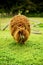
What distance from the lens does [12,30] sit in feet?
28.5

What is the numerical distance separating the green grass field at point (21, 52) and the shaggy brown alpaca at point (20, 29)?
10.7 inches

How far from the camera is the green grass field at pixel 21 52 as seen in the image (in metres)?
6.54

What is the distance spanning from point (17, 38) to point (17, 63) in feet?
6.14

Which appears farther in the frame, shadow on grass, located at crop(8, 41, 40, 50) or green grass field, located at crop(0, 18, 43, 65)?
shadow on grass, located at crop(8, 41, 40, 50)

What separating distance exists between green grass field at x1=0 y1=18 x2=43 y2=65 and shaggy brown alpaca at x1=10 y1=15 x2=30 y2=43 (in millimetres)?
271

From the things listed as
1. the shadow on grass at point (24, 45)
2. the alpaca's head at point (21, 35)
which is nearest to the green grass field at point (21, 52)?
the shadow on grass at point (24, 45)

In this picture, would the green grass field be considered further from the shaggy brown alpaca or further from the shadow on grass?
the shaggy brown alpaca

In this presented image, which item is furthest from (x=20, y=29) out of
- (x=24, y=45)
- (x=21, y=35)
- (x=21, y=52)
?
(x=21, y=52)

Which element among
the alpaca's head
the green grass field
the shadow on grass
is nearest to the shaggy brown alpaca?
the alpaca's head

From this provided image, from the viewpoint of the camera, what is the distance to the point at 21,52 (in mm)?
7547

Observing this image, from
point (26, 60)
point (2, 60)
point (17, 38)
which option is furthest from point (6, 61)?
point (17, 38)

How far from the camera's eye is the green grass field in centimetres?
654

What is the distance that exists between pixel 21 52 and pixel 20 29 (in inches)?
37.8

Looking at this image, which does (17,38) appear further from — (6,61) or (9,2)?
(9,2)
